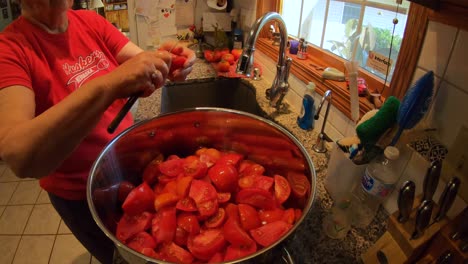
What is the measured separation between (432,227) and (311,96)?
2.00 ft

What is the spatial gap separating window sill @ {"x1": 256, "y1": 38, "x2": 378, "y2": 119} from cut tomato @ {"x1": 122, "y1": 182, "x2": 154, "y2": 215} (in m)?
0.63

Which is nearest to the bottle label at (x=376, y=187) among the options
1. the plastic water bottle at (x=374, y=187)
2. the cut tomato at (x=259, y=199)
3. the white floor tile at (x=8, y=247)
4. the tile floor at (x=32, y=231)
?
the plastic water bottle at (x=374, y=187)

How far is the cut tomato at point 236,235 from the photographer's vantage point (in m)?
0.57

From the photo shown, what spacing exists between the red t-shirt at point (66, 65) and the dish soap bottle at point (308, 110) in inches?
25.0

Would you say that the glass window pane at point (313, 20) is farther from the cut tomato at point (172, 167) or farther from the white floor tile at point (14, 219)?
the white floor tile at point (14, 219)

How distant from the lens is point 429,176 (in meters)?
0.49

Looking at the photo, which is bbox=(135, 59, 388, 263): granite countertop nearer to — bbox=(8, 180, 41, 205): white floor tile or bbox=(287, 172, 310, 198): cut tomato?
bbox=(287, 172, 310, 198): cut tomato

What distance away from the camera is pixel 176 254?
0.58 m

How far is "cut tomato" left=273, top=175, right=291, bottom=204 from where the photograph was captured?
69 centimetres

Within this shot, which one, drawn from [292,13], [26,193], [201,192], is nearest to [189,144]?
[201,192]

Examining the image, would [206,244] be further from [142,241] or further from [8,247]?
[8,247]

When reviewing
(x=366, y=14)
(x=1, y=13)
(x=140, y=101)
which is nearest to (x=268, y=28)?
(x=366, y=14)

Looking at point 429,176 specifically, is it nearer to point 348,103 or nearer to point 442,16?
point 442,16

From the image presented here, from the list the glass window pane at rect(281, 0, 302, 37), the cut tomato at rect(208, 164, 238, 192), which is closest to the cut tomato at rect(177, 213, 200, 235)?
the cut tomato at rect(208, 164, 238, 192)
